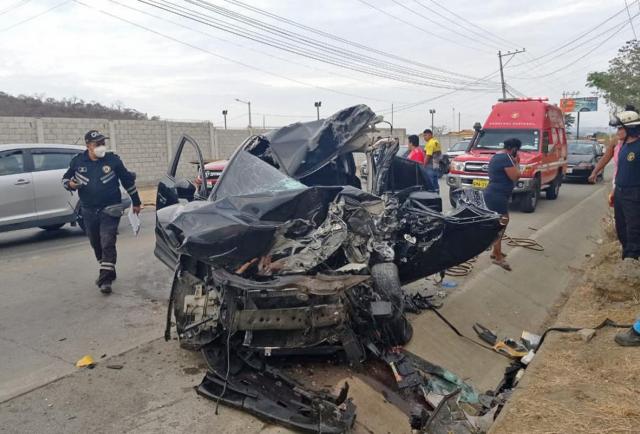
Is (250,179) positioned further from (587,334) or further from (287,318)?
(587,334)

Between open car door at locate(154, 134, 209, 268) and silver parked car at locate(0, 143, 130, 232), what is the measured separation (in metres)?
3.68

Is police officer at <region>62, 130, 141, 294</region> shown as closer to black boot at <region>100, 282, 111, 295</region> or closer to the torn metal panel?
black boot at <region>100, 282, 111, 295</region>

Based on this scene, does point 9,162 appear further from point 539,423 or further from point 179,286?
point 539,423

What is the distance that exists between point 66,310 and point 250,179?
8.21ft

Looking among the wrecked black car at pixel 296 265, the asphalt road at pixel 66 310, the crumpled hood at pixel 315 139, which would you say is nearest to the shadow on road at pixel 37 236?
the asphalt road at pixel 66 310

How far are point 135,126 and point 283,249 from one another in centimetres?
1753

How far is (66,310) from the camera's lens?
5.40m

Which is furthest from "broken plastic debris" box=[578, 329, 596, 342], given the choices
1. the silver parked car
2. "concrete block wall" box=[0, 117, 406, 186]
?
"concrete block wall" box=[0, 117, 406, 186]

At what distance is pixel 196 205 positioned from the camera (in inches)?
176

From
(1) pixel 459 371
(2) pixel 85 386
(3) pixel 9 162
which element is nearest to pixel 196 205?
(2) pixel 85 386

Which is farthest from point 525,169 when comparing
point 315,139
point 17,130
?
point 17,130

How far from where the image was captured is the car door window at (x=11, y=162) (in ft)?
28.3

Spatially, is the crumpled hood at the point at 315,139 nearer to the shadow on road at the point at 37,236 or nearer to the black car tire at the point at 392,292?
the black car tire at the point at 392,292

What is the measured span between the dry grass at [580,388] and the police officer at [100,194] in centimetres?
448
